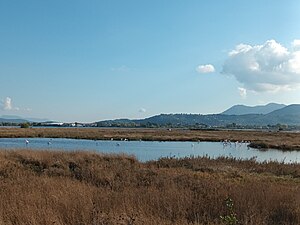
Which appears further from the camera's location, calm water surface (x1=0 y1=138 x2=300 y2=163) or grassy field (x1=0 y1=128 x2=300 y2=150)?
grassy field (x1=0 y1=128 x2=300 y2=150)

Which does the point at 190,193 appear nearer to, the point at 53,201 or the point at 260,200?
the point at 260,200

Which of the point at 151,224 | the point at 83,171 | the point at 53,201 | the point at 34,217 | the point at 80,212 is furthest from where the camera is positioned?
the point at 83,171

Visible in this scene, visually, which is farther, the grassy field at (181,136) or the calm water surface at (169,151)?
the grassy field at (181,136)

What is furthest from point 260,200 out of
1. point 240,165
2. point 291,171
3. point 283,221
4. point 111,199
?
point 240,165

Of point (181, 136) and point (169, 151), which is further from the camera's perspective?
point (181, 136)

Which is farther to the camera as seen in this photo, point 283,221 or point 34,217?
point 283,221

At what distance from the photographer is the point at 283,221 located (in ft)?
27.8

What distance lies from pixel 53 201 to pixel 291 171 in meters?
16.8

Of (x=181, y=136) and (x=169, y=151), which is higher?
(x=181, y=136)

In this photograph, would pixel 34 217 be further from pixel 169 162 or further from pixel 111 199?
pixel 169 162

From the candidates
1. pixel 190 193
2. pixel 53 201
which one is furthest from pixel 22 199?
pixel 190 193

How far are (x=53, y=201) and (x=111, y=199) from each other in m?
1.34

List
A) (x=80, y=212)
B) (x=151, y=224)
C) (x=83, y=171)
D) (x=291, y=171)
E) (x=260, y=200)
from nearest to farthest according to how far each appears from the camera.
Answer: (x=151, y=224), (x=80, y=212), (x=260, y=200), (x=83, y=171), (x=291, y=171)

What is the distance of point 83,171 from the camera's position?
17.9m
